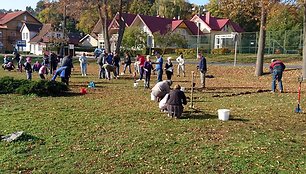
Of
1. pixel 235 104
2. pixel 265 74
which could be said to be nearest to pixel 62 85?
pixel 235 104

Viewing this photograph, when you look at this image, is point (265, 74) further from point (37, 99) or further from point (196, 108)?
point (37, 99)

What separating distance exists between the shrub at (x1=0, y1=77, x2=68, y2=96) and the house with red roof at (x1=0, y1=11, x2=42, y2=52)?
79.6 m

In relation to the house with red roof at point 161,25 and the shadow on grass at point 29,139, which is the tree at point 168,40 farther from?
the shadow on grass at point 29,139

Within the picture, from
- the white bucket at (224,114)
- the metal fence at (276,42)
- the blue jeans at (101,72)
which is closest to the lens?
the white bucket at (224,114)

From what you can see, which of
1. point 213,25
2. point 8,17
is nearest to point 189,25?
point 213,25

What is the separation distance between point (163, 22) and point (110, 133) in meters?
60.9

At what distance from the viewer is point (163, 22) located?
225 ft

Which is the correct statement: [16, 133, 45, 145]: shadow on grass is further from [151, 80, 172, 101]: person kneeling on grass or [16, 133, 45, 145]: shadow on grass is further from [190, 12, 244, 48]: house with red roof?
[190, 12, 244, 48]: house with red roof

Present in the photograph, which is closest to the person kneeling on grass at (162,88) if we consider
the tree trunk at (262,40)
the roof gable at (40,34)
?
the tree trunk at (262,40)

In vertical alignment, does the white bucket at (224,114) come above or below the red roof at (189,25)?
below

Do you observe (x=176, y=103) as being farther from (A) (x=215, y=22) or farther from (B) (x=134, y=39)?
(A) (x=215, y=22)

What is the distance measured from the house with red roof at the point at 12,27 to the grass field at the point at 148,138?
83483 millimetres

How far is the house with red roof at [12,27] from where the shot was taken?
90812 mm

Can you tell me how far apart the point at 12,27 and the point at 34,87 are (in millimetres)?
84038
